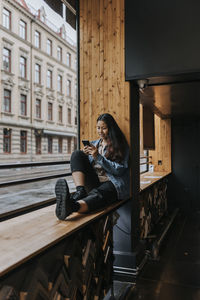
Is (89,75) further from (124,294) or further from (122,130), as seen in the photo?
(124,294)

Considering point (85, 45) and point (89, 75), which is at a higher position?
point (85, 45)

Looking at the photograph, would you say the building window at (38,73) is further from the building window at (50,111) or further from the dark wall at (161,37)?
the dark wall at (161,37)

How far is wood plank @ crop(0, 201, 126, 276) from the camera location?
1.07 metres

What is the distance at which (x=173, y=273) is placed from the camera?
279 cm

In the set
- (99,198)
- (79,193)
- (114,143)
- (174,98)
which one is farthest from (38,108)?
(99,198)

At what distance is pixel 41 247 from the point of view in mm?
1174

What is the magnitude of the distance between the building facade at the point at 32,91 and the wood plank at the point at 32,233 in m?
15.0

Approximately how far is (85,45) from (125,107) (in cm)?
75

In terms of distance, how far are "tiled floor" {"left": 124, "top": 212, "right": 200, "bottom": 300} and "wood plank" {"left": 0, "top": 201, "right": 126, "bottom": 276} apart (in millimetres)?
954

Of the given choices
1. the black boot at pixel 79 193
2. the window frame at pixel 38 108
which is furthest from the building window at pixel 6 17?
the black boot at pixel 79 193

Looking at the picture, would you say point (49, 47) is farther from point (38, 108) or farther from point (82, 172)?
point (82, 172)

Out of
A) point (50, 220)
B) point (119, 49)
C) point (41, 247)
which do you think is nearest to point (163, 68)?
point (119, 49)

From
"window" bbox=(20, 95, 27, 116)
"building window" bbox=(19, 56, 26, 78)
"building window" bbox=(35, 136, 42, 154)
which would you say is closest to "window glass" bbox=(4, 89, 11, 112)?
"window" bbox=(20, 95, 27, 116)

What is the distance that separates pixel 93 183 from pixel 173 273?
4.37 feet
